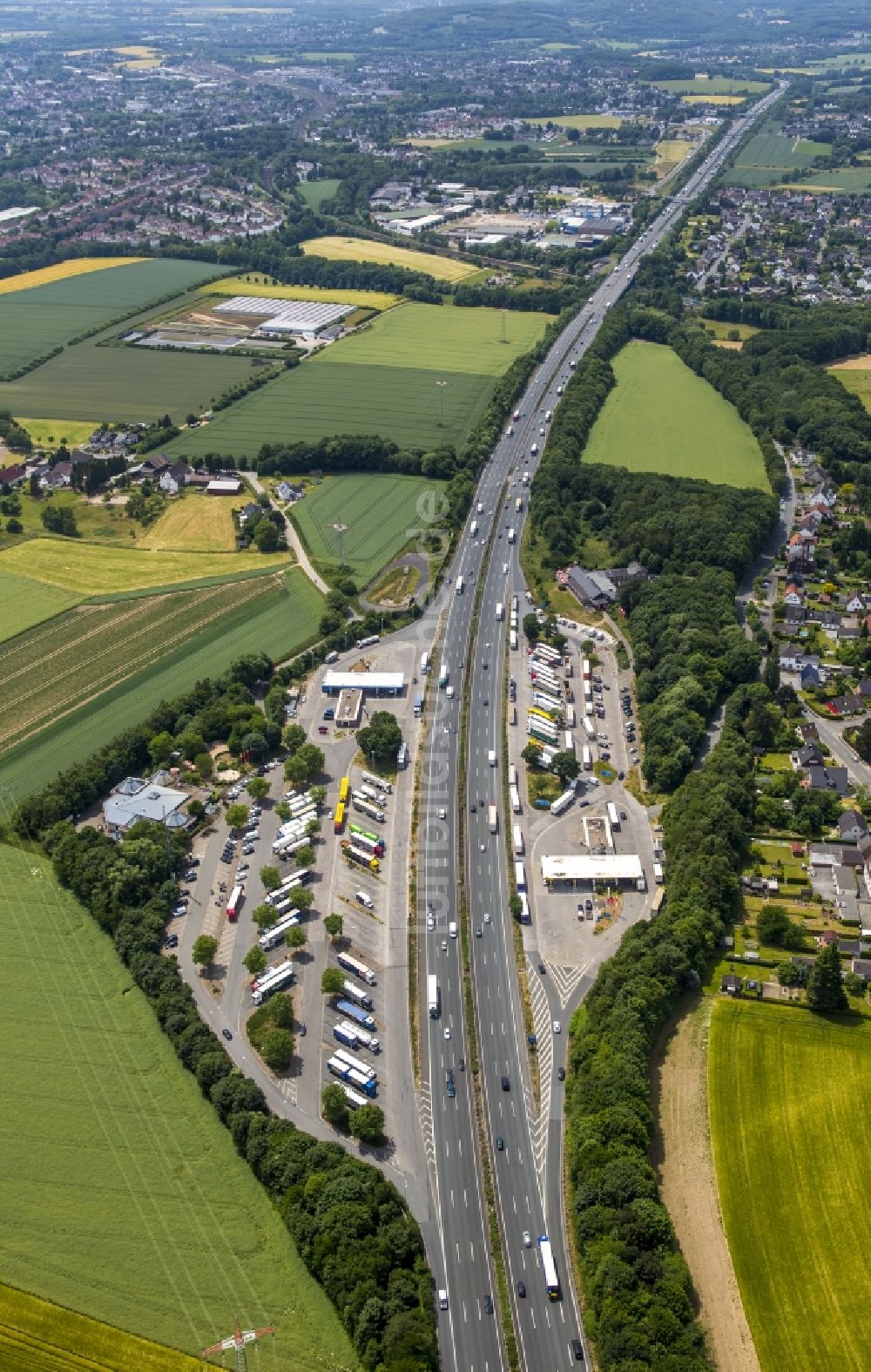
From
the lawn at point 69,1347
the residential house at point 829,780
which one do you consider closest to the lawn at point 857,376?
the residential house at point 829,780

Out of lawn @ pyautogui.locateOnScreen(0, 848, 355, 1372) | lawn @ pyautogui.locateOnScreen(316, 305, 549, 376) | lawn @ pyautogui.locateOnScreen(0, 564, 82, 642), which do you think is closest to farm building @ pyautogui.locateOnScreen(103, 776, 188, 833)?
lawn @ pyautogui.locateOnScreen(0, 848, 355, 1372)

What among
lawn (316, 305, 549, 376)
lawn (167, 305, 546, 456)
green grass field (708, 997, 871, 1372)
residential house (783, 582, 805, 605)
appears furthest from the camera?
lawn (316, 305, 549, 376)

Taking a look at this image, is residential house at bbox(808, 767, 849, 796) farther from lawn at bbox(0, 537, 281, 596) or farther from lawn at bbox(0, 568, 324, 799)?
lawn at bbox(0, 537, 281, 596)

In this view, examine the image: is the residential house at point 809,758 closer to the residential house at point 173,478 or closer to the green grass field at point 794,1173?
the green grass field at point 794,1173

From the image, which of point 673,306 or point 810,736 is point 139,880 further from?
point 673,306

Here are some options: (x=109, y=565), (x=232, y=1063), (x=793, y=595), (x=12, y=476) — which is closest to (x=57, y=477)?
(x=12, y=476)

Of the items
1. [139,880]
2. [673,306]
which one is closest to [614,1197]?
[139,880]

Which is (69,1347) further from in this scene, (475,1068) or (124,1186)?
(475,1068)
